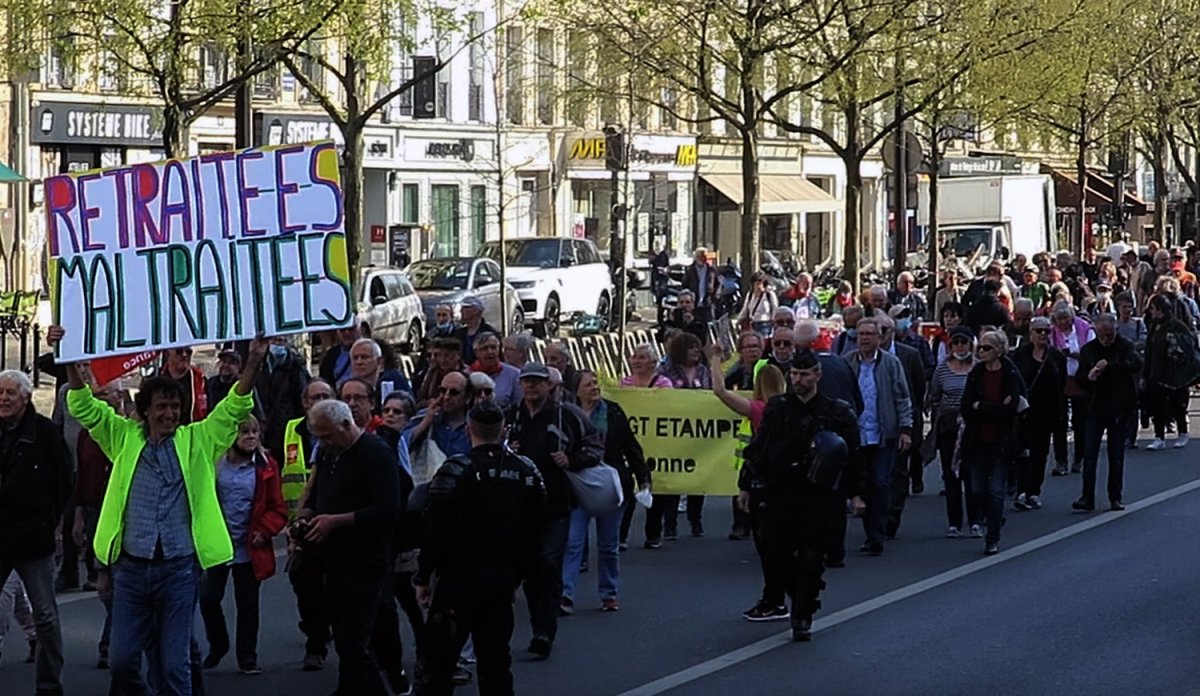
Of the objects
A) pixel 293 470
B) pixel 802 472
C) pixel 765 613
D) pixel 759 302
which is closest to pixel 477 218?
pixel 759 302

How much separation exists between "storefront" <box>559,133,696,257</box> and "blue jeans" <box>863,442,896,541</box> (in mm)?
36763

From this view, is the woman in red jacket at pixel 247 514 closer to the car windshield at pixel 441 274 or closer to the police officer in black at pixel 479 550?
the police officer in black at pixel 479 550

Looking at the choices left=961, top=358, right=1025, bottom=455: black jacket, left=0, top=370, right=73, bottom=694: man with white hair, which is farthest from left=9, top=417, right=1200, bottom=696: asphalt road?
left=961, top=358, right=1025, bottom=455: black jacket

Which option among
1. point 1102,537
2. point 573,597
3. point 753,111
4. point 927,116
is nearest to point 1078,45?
point 927,116

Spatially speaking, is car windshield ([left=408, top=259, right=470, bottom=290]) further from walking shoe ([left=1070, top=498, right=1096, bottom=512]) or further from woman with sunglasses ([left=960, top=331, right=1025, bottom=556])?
woman with sunglasses ([left=960, top=331, right=1025, bottom=556])

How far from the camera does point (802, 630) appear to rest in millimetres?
11750

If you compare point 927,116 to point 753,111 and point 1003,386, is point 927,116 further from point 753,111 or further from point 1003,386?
point 1003,386

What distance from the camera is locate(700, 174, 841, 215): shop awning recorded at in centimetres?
5947

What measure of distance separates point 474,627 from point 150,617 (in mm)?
1308

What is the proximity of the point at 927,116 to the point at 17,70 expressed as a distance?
1930 centimetres

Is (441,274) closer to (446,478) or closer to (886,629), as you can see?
(886,629)

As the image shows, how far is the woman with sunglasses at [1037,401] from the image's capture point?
17.5 meters

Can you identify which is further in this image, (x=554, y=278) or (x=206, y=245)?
(x=554, y=278)

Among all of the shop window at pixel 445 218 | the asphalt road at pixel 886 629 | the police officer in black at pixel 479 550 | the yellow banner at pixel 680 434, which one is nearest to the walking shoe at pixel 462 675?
the asphalt road at pixel 886 629
